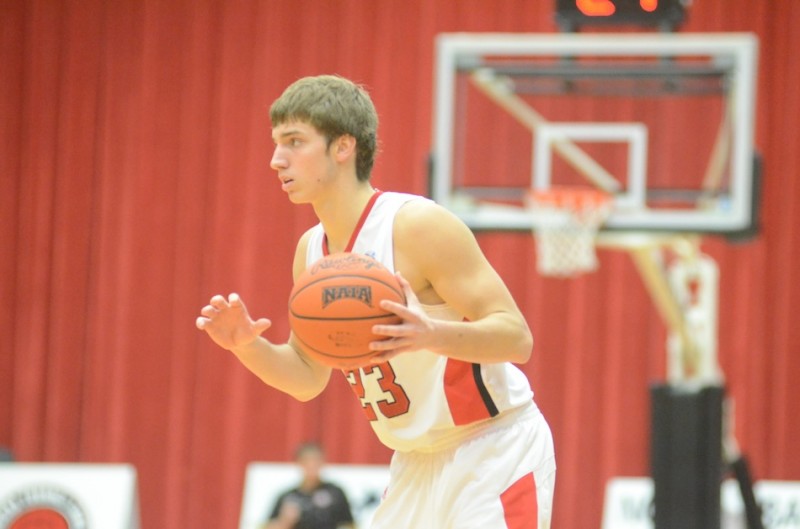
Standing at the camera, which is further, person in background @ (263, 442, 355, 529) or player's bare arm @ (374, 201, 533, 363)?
person in background @ (263, 442, 355, 529)

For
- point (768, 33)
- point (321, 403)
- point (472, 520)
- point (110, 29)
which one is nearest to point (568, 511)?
point (321, 403)

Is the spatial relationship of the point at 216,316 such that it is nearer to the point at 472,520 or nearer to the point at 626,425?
the point at 472,520

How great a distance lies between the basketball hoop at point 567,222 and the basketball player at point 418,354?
133 inches

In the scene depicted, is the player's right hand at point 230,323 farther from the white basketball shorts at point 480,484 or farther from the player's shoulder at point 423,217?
the white basketball shorts at point 480,484

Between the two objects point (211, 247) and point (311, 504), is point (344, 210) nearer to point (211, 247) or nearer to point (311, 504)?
point (311, 504)

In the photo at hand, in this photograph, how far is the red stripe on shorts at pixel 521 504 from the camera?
12.1 ft

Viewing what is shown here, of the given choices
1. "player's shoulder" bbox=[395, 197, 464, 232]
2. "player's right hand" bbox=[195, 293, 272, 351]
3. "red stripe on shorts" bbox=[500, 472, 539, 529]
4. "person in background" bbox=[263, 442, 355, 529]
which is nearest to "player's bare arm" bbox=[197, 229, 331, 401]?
"player's right hand" bbox=[195, 293, 272, 351]

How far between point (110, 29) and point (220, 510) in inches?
183

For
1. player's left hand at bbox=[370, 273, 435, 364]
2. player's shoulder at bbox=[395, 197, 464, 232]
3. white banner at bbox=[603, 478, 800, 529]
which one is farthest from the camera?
white banner at bbox=[603, 478, 800, 529]

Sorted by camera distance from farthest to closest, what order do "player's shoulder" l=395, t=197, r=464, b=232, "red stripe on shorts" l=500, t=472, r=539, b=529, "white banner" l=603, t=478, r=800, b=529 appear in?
1. "white banner" l=603, t=478, r=800, b=529
2. "red stripe on shorts" l=500, t=472, r=539, b=529
3. "player's shoulder" l=395, t=197, r=464, b=232

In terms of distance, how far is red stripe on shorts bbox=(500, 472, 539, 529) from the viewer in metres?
3.69

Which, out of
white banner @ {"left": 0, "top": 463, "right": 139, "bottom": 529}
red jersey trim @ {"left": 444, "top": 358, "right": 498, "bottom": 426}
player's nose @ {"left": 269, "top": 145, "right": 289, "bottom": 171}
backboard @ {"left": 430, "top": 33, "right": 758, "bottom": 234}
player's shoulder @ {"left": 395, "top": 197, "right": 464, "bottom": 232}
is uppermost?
backboard @ {"left": 430, "top": 33, "right": 758, "bottom": 234}

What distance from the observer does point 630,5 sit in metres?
7.31

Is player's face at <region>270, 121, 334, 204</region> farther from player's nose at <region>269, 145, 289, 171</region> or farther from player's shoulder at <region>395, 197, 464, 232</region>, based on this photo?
player's shoulder at <region>395, 197, 464, 232</region>
